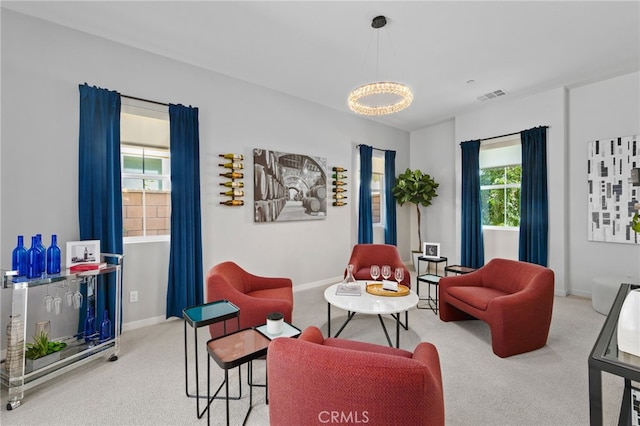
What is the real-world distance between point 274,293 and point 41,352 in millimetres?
1864

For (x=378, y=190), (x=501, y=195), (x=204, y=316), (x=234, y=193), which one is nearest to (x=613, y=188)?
(x=501, y=195)

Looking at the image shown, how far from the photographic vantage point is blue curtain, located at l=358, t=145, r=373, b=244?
5.39m

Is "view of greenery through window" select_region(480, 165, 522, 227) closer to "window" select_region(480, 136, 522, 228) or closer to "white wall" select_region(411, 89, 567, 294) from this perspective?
"window" select_region(480, 136, 522, 228)

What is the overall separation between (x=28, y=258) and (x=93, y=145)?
4.06ft

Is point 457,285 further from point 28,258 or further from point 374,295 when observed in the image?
point 28,258

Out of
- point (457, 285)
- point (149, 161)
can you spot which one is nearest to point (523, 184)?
point (457, 285)

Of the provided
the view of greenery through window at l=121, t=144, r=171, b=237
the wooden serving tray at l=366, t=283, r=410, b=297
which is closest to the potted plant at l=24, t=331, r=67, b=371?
the view of greenery through window at l=121, t=144, r=171, b=237

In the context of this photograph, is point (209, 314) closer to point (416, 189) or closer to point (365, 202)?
point (365, 202)

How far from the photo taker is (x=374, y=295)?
277 cm

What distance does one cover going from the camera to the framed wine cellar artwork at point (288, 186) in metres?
4.10

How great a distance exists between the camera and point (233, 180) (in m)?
3.81

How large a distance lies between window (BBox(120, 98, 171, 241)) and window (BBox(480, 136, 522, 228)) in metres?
5.21

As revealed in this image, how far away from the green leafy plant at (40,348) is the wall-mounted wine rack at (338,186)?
388 cm

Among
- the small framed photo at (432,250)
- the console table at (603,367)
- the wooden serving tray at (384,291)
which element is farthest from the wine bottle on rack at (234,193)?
the console table at (603,367)
